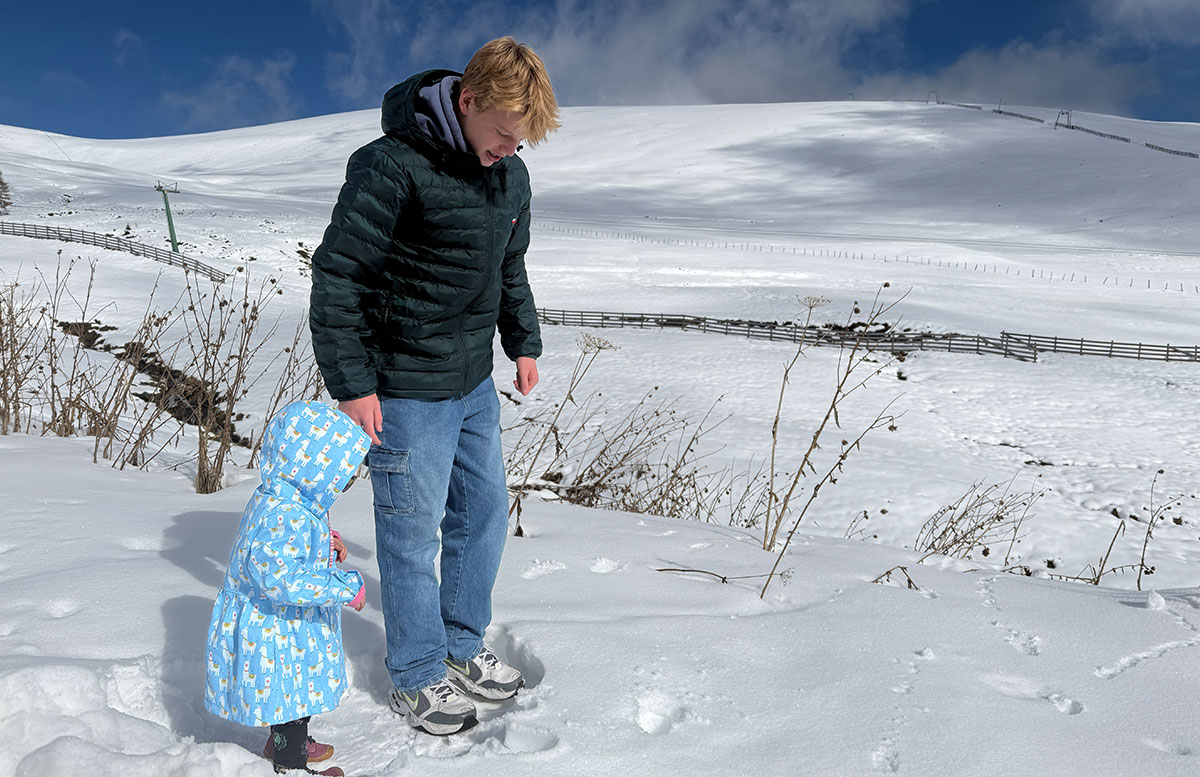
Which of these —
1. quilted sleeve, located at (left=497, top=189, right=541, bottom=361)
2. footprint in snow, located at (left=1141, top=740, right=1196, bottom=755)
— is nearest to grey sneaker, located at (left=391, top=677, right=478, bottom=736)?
quilted sleeve, located at (left=497, top=189, right=541, bottom=361)

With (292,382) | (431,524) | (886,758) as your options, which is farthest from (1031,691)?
(292,382)

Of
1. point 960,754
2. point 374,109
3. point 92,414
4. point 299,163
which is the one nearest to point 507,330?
point 960,754

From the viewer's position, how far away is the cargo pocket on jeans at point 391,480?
2.08m

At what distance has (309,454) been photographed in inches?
72.7

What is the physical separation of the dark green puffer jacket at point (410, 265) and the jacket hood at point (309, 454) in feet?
0.38

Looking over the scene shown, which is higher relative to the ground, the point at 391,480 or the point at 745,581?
the point at 391,480

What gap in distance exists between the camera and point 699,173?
67.1 m

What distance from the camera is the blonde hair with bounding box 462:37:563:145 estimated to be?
1.88 meters

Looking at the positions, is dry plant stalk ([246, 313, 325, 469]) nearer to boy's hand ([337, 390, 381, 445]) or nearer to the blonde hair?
boy's hand ([337, 390, 381, 445])

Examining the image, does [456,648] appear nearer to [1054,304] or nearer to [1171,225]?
[1054,304]

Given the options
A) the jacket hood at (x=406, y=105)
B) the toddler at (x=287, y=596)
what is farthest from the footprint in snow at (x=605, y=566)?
the jacket hood at (x=406, y=105)

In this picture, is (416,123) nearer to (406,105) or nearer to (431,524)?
(406,105)

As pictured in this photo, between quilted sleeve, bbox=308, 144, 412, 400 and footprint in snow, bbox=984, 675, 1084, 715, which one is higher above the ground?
quilted sleeve, bbox=308, 144, 412, 400

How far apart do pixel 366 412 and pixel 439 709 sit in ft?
2.73
